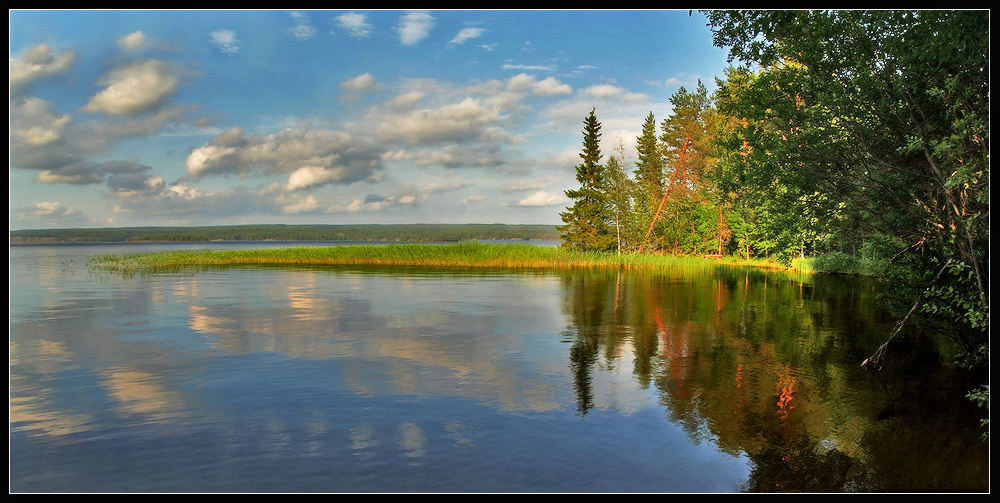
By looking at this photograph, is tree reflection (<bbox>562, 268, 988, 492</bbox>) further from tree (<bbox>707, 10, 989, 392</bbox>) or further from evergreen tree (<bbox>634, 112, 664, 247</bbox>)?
evergreen tree (<bbox>634, 112, 664, 247</bbox>)

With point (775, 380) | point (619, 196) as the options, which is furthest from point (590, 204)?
point (775, 380)

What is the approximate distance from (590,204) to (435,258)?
16.0 m

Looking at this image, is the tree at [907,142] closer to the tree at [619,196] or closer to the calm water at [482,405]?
the calm water at [482,405]

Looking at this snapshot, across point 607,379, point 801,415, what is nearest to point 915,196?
point 801,415

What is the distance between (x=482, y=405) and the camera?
8508 mm

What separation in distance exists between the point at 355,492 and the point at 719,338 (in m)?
10.4

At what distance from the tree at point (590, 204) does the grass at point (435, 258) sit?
4.56 meters

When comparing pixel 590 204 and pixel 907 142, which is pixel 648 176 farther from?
pixel 907 142

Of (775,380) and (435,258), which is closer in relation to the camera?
(775,380)

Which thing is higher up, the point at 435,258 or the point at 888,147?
the point at 888,147

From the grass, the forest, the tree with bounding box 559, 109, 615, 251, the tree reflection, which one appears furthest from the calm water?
the tree with bounding box 559, 109, 615, 251

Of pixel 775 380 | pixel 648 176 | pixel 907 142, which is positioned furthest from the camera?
pixel 648 176

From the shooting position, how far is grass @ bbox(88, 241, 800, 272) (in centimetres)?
4544

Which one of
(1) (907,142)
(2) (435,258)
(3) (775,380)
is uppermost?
(1) (907,142)
